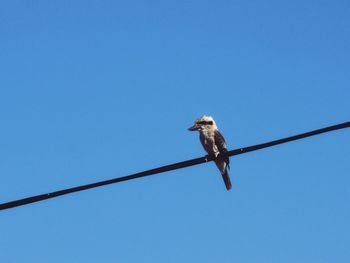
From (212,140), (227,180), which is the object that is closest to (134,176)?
(212,140)

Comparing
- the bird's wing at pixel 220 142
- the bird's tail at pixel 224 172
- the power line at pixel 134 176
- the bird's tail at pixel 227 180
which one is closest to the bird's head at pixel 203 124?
the bird's wing at pixel 220 142

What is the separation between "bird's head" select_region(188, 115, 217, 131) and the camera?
45.5 feet

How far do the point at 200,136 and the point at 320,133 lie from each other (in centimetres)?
745

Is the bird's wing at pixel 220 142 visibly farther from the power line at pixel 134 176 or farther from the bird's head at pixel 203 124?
the power line at pixel 134 176

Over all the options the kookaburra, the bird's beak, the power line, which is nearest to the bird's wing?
the kookaburra

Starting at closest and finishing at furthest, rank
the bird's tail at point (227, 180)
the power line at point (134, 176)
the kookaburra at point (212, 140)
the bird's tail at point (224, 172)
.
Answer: the power line at point (134, 176) → the kookaburra at point (212, 140) → the bird's tail at point (224, 172) → the bird's tail at point (227, 180)

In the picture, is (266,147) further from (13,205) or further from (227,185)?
(227,185)

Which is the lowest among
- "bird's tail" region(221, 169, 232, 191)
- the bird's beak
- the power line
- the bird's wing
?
the power line

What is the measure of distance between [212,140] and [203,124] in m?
0.48

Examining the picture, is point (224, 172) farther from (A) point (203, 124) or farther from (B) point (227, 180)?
(A) point (203, 124)

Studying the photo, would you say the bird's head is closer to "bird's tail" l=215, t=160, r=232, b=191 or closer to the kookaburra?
the kookaburra

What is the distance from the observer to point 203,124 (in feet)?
45.5

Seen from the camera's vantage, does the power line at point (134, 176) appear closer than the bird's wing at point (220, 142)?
Yes

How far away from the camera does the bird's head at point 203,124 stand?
1386 centimetres
